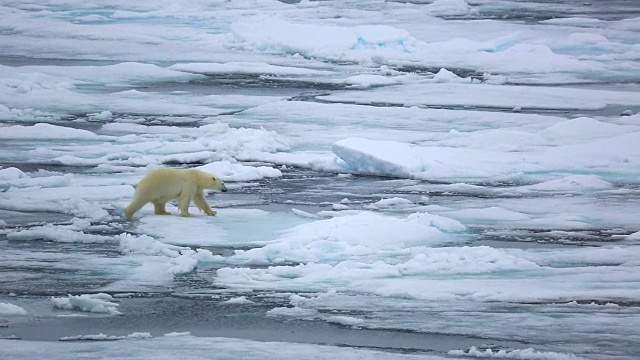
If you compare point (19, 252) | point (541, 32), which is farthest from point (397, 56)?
point (19, 252)

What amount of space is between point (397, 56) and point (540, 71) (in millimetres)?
2022

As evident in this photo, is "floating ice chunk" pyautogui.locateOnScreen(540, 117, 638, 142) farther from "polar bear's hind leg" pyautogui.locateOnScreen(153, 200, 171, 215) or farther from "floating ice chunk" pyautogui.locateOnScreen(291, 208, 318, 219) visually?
"polar bear's hind leg" pyautogui.locateOnScreen(153, 200, 171, 215)

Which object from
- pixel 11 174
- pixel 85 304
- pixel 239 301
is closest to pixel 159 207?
pixel 11 174

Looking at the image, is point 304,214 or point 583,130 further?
point 583,130

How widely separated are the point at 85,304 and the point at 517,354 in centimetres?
183

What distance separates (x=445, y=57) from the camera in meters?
15.9

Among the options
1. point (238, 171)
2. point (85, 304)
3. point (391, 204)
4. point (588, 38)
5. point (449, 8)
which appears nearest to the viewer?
point (85, 304)

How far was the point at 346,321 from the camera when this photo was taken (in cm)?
486

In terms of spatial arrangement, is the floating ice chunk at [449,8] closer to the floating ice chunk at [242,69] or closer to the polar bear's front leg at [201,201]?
the floating ice chunk at [242,69]

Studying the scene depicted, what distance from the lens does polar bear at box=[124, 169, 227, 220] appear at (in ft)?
22.1

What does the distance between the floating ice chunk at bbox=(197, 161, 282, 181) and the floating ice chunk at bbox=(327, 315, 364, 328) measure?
3515 mm

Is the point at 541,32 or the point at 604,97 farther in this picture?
the point at 541,32

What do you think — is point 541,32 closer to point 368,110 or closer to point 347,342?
point 368,110

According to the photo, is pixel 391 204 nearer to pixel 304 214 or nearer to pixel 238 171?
pixel 304 214
